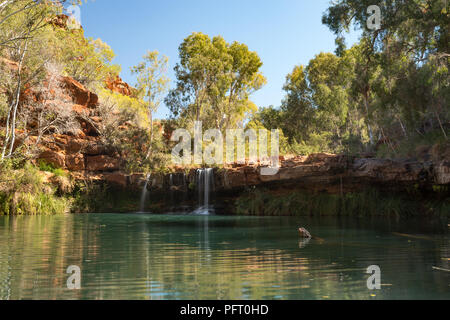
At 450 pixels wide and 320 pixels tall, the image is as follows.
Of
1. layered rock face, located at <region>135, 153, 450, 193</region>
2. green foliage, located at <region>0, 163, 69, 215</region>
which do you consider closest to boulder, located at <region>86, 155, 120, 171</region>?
green foliage, located at <region>0, 163, 69, 215</region>

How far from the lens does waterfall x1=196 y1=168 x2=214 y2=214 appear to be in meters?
28.7

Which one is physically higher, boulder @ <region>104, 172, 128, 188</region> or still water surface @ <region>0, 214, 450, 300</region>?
boulder @ <region>104, 172, 128, 188</region>

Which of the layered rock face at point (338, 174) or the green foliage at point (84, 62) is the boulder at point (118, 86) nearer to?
the green foliage at point (84, 62)

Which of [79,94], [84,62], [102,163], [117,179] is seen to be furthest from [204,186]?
[84,62]

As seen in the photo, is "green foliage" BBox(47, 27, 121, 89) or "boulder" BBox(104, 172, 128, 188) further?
"green foliage" BBox(47, 27, 121, 89)

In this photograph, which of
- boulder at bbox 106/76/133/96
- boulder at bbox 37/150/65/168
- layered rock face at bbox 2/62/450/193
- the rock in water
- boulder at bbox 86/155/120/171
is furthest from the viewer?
boulder at bbox 106/76/133/96

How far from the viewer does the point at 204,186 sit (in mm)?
28984

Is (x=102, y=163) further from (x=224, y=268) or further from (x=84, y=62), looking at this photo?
(x=224, y=268)

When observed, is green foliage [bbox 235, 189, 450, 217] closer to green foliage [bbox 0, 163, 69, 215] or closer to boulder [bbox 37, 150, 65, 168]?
green foliage [bbox 0, 163, 69, 215]

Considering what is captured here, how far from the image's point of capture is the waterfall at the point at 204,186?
28.7 meters

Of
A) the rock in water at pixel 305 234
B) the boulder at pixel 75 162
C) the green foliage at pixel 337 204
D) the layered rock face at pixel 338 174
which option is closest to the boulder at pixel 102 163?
the boulder at pixel 75 162

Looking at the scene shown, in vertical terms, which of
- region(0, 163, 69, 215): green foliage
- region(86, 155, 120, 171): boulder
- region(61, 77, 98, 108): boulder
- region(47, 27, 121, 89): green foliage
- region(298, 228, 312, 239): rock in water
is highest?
region(47, 27, 121, 89): green foliage
